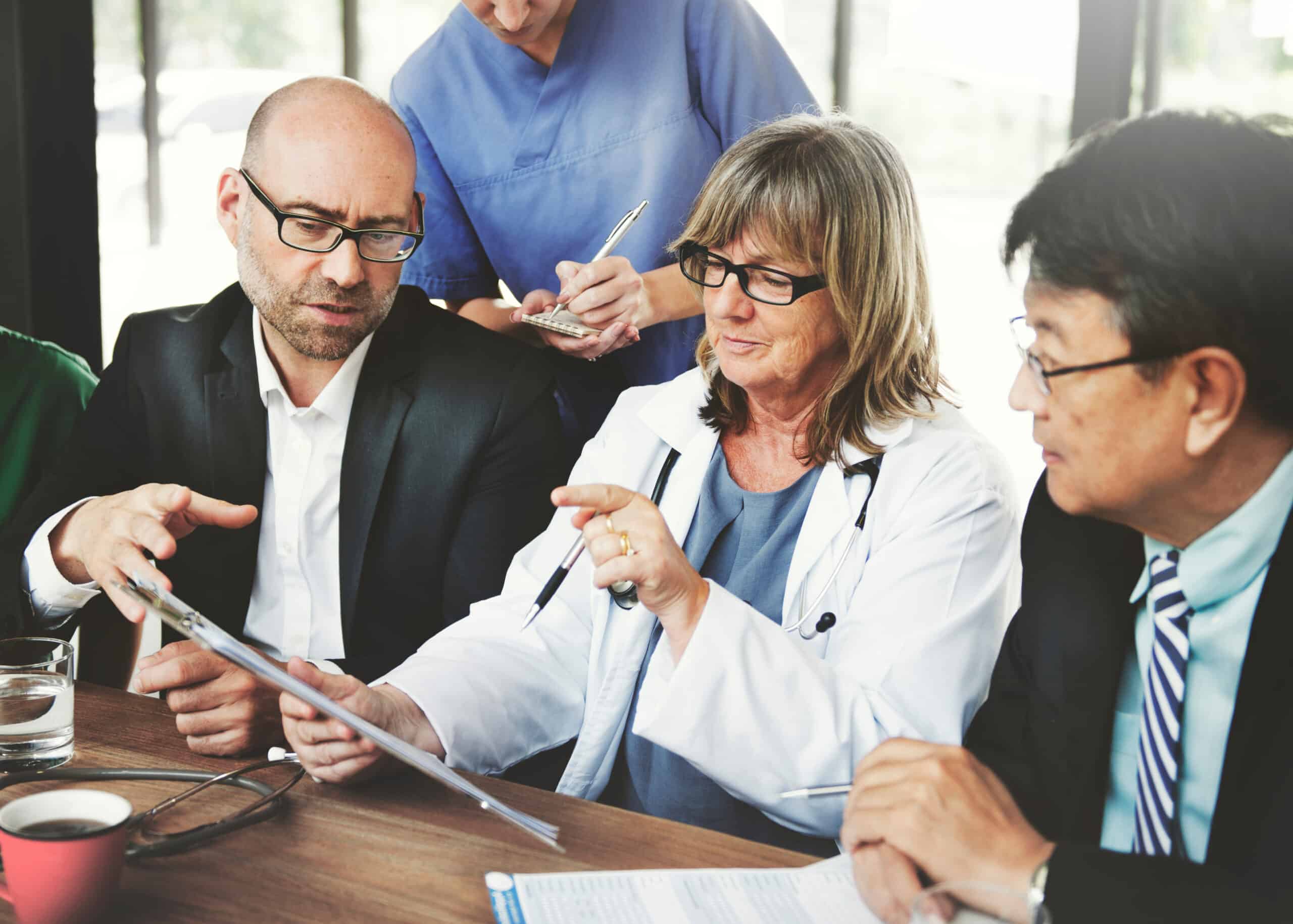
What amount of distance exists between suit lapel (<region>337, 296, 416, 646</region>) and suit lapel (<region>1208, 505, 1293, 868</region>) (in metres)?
1.44

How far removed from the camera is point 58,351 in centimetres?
236

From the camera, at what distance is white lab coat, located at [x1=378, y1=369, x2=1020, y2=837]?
1.45 meters

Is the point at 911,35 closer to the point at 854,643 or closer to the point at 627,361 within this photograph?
the point at 627,361

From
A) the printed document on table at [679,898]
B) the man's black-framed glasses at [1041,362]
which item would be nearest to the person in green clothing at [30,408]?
the printed document on table at [679,898]

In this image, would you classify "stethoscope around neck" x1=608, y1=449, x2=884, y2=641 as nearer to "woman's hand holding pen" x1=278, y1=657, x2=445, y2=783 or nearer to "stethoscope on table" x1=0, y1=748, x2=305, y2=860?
"woman's hand holding pen" x1=278, y1=657, x2=445, y2=783

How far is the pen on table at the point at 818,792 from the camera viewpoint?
4.29 ft

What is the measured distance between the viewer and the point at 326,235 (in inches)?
80.5

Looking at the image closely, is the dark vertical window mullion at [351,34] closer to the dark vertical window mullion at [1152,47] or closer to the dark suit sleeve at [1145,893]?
the dark vertical window mullion at [1152,47]

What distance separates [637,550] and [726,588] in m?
0.46

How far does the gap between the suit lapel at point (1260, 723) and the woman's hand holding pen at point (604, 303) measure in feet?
4.36

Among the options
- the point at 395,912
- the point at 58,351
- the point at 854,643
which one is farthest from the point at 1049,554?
the point at 58,351

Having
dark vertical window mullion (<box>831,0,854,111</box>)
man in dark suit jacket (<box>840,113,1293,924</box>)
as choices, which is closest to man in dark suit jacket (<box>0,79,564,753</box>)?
man in dark suit jacket (<box>840,113,1293,924</box>)

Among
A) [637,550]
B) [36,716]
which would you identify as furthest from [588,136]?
[36,716]

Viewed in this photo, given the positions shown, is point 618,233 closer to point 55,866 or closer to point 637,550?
point 637,550
